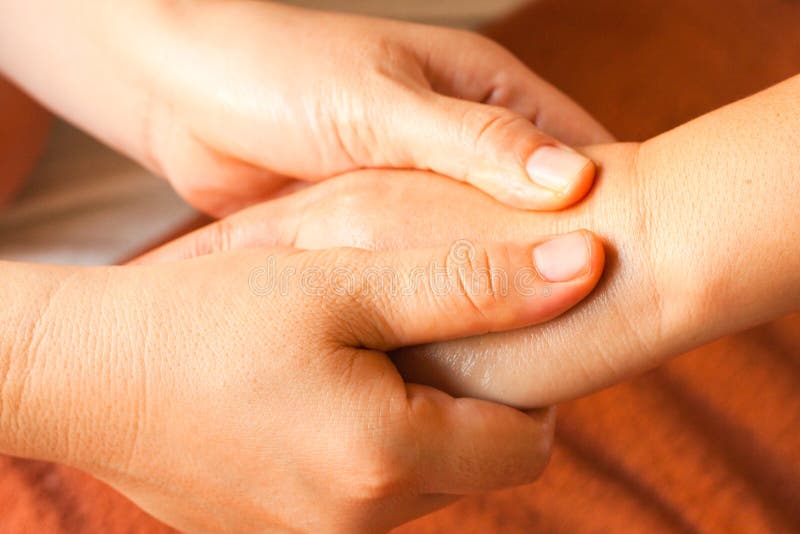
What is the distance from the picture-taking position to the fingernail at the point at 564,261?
0.87 metres

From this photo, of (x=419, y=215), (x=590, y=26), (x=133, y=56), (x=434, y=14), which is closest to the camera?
(x=419, y=215)

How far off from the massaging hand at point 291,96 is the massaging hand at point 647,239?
51 mm

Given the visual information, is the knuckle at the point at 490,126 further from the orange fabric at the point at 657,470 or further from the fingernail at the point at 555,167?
the orange fabric at the point at 657,470

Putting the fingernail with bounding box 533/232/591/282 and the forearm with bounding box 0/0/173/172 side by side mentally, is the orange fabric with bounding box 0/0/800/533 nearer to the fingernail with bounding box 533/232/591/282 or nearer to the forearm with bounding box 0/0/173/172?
the fingernail with bounding box 533/232/591/282

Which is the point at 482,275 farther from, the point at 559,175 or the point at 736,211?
the point at 736,211

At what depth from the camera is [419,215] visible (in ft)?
3.36

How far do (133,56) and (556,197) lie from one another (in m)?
0.67

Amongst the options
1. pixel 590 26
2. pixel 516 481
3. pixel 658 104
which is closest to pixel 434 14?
pixel 590 26

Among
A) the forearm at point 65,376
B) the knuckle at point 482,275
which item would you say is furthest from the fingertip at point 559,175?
the forearm at point 65,376

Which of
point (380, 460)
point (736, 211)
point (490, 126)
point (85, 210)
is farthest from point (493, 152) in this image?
point (85, 210)

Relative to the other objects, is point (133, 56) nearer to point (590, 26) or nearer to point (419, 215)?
point (419, 215)

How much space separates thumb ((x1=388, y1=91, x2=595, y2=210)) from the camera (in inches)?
37.1

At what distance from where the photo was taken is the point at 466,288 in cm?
87

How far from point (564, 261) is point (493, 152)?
0.17 meters
